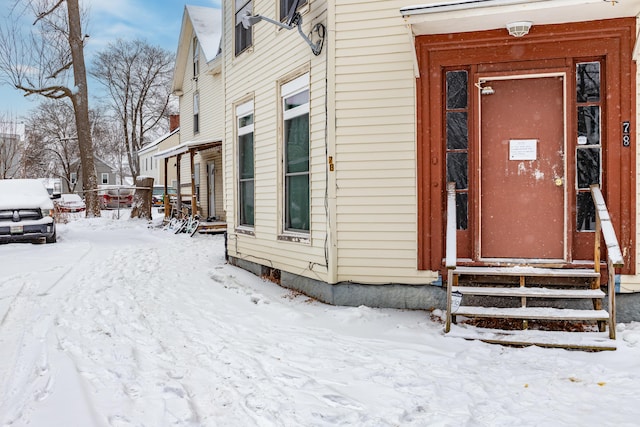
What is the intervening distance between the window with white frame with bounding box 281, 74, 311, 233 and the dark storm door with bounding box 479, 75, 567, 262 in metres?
2.24

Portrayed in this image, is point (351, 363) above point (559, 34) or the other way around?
the other way around

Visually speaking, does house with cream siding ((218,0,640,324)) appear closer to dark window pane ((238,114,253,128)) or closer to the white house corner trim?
the white house corner trim

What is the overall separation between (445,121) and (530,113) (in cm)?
90

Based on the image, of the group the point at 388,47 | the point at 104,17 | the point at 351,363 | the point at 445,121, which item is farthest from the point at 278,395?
the point at 104,17

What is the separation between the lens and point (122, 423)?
117 inches

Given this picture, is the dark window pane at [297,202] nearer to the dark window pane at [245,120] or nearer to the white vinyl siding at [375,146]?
the white vinyl siding at [375,146]

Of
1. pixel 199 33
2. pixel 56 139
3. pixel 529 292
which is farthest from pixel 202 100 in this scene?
pixel 56 139

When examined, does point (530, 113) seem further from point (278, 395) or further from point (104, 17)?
point (104, 17)

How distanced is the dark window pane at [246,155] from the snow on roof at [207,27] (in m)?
9.55

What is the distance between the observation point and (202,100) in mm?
18891

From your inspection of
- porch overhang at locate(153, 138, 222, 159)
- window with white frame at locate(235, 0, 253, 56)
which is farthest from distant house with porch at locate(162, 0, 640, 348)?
porch overhang at locate(153, 138, 222, 159)

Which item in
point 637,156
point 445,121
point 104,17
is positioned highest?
point 104,17

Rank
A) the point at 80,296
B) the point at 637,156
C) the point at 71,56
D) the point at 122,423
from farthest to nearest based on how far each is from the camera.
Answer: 1. the point at 71,56
2. the point at 80,296
3. the point at 637,156
4. the point at 122,423

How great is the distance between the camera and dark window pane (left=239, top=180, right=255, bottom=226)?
8.32m
